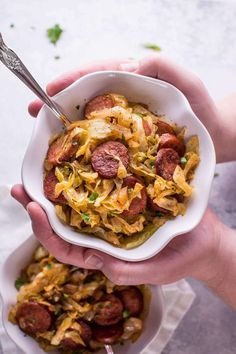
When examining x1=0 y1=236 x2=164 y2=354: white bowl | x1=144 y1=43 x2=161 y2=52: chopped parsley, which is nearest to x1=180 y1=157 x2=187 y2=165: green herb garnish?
x1=0 y1=236 x2=164 y2=354: white bowl

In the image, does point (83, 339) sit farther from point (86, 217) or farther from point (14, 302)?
point (86, 217)

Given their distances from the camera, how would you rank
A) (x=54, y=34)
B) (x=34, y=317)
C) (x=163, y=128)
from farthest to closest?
1. (x=54, y=34)
2. (x=34, y=317)
3. (x=163, y=128)

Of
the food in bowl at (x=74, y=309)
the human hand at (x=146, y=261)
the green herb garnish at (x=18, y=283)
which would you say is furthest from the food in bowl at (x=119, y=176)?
the green herb garnish at (x=18, y=283)

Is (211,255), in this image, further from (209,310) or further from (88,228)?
(88,228)

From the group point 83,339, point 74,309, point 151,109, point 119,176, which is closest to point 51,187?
point 119,176

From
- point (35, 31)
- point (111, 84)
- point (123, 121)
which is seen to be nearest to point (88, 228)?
point (123, 121)

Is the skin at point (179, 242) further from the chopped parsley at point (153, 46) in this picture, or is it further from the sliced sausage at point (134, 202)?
the chopped parsley at point (153, 46)

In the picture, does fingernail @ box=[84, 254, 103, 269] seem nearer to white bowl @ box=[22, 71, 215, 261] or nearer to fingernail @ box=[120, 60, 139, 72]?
white bowl @ box=[22, 71, 215, 261]
